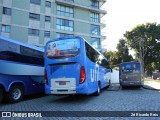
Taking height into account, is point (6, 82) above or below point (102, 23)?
below

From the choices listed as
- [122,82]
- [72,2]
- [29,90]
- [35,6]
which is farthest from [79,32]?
[29,90]

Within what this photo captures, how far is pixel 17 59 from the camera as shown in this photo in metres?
11.4

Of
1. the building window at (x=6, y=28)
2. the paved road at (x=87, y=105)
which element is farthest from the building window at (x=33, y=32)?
the paved road at (x=87, y=105)

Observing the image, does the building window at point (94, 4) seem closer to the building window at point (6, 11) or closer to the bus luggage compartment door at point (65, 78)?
the building window at point (6, 11)

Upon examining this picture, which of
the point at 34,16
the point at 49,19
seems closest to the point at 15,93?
the point at 34,16

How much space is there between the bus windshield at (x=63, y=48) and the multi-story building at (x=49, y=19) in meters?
20.5

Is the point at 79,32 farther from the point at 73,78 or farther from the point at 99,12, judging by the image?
the point at 73,78

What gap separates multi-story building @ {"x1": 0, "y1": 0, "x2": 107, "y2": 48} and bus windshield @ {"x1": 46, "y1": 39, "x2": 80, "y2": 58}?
20501 mm

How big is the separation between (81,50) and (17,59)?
3.64 meters

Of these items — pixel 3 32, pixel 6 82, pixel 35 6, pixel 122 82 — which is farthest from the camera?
pixel 35 6

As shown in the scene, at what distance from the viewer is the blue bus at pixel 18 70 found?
10.4 meters

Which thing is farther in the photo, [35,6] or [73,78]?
[35,6]

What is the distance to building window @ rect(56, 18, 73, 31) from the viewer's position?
118ft

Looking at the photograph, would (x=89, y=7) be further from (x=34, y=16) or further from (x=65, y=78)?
(x=65, y=78)
